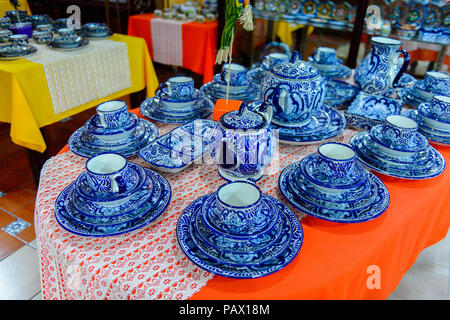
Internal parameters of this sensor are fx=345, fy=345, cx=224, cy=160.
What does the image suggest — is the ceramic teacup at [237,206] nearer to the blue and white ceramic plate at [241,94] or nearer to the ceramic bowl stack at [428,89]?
the blue and white ceramic plate at [241,94]

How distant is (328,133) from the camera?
1019 mm

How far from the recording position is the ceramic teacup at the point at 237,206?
1.98 ft

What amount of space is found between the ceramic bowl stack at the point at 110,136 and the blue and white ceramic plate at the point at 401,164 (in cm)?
59

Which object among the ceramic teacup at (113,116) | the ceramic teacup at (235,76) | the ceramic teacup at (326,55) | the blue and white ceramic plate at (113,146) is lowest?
the blue and white ceramic plate at (113,146)

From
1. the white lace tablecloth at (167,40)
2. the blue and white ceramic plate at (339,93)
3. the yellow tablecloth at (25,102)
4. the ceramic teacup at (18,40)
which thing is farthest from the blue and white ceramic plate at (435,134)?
the white lace tablecloth at (167,40)

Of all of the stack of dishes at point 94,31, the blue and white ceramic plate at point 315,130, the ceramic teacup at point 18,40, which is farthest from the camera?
the stack of dishes at point 94,31

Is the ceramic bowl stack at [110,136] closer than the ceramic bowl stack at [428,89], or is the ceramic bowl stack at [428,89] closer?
the ceramic bowl stack at [110,136]

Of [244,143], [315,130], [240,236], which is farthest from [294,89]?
[240,236]

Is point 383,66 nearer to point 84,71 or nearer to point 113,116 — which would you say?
point 113,116

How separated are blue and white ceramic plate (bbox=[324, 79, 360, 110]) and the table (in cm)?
45

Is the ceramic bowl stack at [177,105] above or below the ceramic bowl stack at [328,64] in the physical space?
below

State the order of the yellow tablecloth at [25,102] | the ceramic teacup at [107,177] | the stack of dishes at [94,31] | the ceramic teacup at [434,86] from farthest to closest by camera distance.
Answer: the stack of dishes at [94,31] < the yellow tablecloth at [25,102] < the ceramic teacup at [434,86] < the ceramic teacup at [107,177]

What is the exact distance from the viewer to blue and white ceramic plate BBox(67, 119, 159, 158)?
3.01ft
